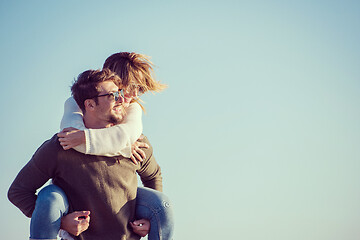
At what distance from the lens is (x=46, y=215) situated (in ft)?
14.7

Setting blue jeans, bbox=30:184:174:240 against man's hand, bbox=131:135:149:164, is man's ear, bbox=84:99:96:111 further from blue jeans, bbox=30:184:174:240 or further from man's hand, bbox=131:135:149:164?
blue jeans, bbox=30:184:174:240

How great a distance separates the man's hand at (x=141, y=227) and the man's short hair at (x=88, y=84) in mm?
1299

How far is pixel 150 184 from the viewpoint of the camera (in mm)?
5793

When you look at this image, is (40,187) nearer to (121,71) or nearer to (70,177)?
(70,177)

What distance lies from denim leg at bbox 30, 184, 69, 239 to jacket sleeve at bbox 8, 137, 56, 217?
161 millimetres

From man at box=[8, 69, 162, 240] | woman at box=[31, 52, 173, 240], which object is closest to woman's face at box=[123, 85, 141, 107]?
woman at box=[31, 52, 173, 240]

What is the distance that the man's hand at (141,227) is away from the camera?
510cm

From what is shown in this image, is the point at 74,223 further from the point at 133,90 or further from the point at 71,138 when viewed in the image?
the point at 133,90

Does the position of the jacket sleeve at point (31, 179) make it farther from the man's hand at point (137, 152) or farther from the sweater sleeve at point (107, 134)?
the man's hand at point (137, 152)

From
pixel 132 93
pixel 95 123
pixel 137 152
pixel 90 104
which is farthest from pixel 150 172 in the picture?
pixel 132 93

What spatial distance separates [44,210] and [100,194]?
609mm

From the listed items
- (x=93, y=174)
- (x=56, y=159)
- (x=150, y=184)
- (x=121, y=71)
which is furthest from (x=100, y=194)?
(x=121, y=71)

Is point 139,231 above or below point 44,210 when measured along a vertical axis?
below

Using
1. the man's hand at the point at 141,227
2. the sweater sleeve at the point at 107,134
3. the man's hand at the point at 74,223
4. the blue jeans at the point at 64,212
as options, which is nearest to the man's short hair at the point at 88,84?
the sweater sleeve at the point at 107,134
